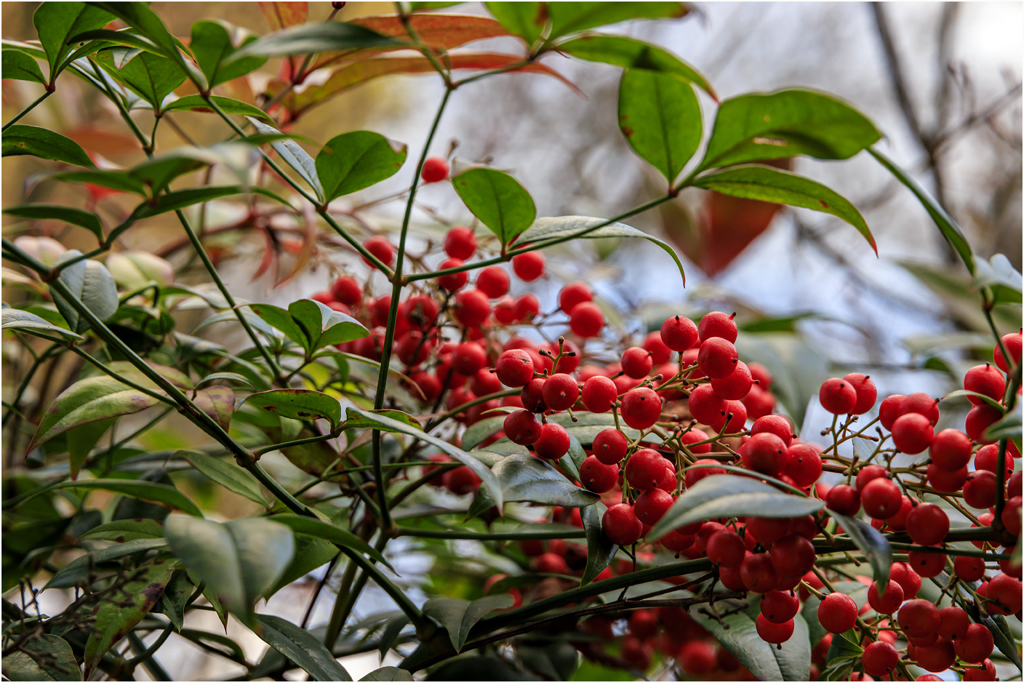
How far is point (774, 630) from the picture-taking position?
Answer: 0.29m

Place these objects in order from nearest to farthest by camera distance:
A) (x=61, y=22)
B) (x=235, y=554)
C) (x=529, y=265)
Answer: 1. (x=235, y=554)
2. (x=61, y=22)
3. (x=529, y=265)

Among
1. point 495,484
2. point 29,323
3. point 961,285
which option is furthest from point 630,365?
point 961,285

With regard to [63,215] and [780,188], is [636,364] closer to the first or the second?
[780,188]

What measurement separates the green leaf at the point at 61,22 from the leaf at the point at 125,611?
0.22 meters

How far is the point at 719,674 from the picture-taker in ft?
1.72

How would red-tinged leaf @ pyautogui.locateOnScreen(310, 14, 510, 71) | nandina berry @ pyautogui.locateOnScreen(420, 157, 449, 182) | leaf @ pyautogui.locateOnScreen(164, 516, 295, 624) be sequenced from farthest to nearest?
nandina berry @ pyautogui.locateOnScreen(420, 157, 449, 182) → red-tinged leaf @ pyautogui.locateOnScreen(310, 14, 510, 71) → leaf @ pyautogui.locateOnScreen(164, 516, 295, 624)

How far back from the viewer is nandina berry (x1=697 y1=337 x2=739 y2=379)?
11.6 inches

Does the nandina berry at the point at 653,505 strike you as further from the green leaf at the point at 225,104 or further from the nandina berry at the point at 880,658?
the green leaf at the point at 225,104

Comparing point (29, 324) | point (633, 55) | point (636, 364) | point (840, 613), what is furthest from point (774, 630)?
point (29, 324)

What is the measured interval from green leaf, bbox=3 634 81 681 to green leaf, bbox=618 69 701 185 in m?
0.31

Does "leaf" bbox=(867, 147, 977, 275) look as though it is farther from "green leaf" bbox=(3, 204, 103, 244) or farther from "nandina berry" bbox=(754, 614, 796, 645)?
"green leaf" bbox=(3, 204, 103, 244)

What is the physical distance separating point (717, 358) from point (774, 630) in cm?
12

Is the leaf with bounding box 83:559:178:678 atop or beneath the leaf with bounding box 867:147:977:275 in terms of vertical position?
beneath

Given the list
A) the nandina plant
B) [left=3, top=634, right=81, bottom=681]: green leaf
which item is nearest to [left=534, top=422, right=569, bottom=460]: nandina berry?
the nandina plant
